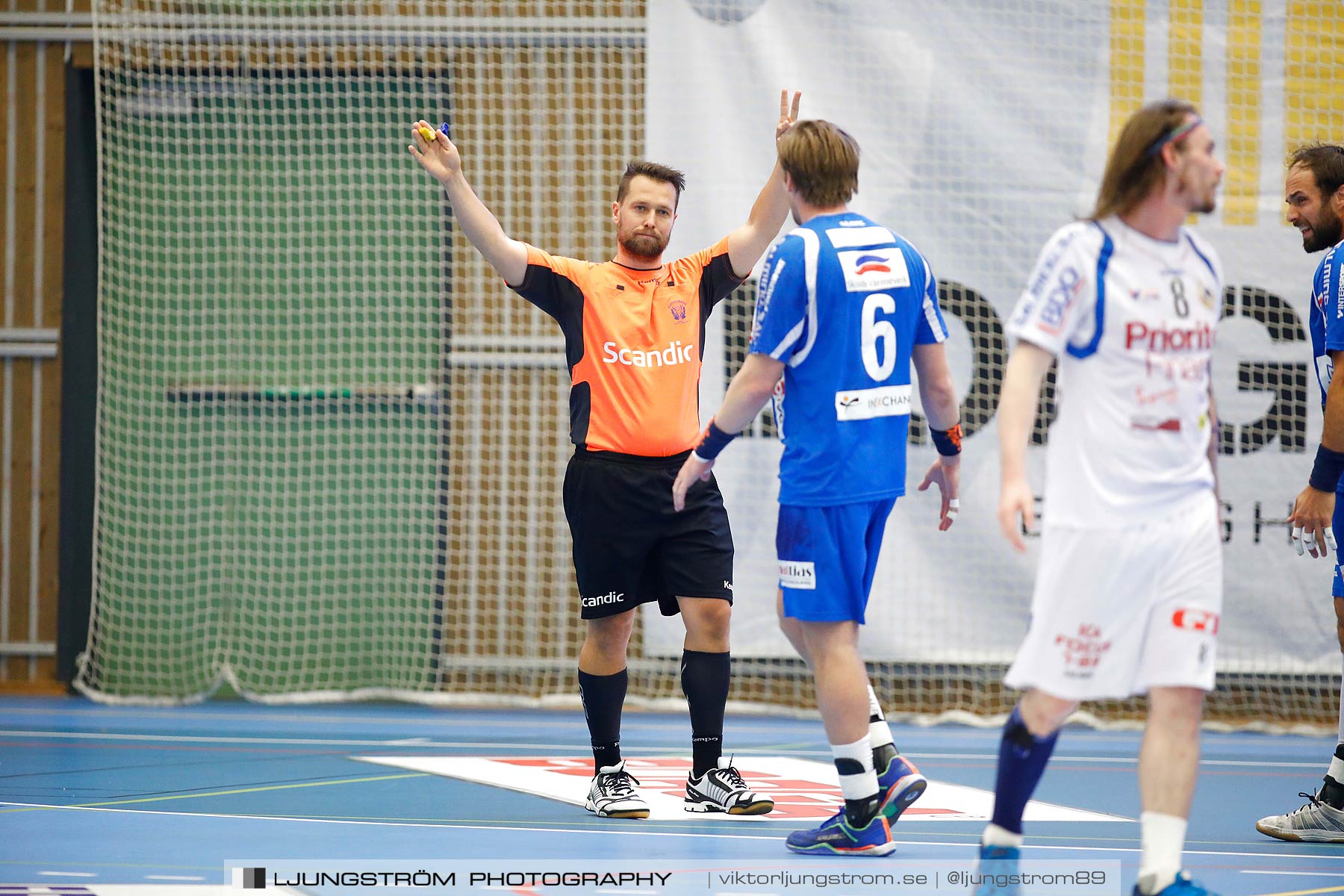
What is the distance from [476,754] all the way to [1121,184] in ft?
14.3

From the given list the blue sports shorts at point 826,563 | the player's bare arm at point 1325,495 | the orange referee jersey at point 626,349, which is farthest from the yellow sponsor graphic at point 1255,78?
the blue sports shorts at point 826,563

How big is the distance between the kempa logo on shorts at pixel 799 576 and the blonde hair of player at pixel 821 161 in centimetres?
106

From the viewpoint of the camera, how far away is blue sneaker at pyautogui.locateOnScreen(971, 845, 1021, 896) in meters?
3.10

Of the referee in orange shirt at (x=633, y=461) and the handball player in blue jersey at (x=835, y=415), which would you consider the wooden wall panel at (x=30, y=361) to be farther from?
the handball player in blue jersey at (x=835, y=415)

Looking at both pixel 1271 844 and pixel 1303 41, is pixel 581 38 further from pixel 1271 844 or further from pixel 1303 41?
pixel 1271 844

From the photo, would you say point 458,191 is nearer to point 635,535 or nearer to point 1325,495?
point 635,535

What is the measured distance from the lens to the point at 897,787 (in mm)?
4152

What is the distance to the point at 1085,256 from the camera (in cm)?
308

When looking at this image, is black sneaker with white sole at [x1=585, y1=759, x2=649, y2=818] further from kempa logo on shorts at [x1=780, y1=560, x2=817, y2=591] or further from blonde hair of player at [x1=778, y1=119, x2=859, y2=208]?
blonde hair of player at [x1=778, y1=119, x2=859, y2=208]

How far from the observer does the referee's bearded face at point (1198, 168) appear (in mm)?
3070

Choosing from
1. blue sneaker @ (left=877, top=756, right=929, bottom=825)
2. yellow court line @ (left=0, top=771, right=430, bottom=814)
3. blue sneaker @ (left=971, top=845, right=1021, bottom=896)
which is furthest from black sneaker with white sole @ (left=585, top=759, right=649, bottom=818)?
blue sneaker @ (left=971, top=845, right=1021, bottom=896)


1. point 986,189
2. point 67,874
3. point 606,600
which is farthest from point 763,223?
point 986,189

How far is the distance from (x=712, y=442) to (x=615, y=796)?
1396mm

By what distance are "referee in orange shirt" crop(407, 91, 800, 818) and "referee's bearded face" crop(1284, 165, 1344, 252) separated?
5.81 ft
